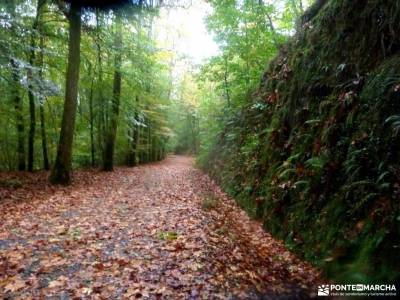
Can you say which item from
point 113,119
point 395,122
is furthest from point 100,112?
point 395,122

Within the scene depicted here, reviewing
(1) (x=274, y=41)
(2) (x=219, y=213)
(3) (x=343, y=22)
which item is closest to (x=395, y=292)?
(2) (x=219, y=213)

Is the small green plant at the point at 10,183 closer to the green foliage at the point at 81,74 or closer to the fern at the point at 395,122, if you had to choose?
the green foliage at the point at 81,74

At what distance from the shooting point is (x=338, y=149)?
5645 millimetres

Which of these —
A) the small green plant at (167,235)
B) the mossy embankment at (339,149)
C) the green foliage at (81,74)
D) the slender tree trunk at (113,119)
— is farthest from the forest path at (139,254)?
the slender tree trunk at (113,119)

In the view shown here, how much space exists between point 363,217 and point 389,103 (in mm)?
1862

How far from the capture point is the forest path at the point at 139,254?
13.6ft

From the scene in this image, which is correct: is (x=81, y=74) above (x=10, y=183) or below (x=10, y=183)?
above

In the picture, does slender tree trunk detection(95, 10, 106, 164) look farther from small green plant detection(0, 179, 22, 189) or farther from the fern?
the fern

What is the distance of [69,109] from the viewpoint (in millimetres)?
11062

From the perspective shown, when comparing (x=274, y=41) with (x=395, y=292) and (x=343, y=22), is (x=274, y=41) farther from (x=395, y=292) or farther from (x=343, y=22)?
(x=395, y=292)

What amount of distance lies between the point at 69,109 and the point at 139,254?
24.6ft

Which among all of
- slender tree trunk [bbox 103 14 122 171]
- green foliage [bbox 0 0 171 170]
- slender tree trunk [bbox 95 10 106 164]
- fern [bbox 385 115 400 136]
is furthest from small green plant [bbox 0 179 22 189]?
fern [bbox 385 115 400 136]

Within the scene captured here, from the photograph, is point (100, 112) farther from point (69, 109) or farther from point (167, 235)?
point (167, 235)

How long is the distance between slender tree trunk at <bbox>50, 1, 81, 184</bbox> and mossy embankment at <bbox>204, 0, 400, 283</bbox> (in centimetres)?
598
